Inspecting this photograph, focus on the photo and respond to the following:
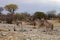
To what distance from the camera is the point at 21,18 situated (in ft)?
115

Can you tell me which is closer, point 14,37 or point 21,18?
point 14,37

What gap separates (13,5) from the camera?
39.4 meters

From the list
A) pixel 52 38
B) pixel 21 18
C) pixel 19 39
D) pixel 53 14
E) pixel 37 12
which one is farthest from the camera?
pixel 53 14

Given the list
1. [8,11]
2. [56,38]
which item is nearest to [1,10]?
[8,11]

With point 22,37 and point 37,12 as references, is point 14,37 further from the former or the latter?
point 37,12

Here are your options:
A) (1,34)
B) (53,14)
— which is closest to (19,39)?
(1,34)

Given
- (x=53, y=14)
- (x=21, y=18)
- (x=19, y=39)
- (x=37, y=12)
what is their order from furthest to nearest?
(x=53, y=14) → (x=37, y=12) → (x=21, y=18) → (x=19, y=39)

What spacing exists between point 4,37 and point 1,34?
0.47 metres

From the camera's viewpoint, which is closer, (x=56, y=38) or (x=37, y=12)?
(x=56, y=38)

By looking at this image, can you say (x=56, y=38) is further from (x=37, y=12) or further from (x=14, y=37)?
(x=37, y=12)

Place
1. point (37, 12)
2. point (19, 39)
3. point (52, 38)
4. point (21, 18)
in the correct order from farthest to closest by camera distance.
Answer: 1. point (37, 12)
2. point (21, 18)
3. point (52, 38)
4. point (19, 39)

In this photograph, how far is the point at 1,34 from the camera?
12195 mm

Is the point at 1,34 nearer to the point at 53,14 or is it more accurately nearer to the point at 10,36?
the point at 10,36

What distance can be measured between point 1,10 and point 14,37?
105ft
